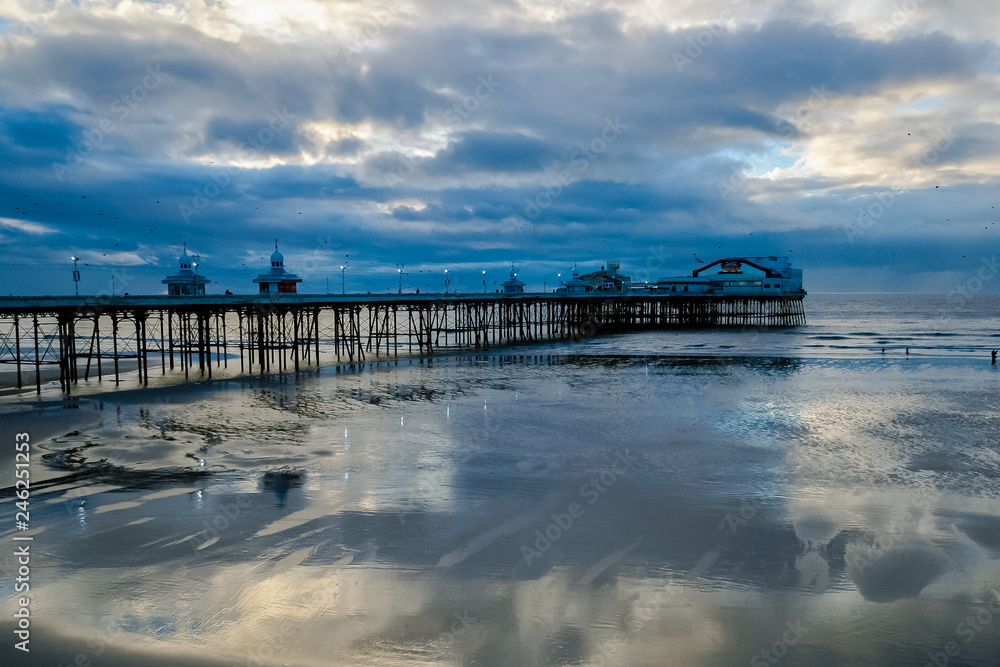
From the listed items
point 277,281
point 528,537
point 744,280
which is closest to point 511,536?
point 528,537

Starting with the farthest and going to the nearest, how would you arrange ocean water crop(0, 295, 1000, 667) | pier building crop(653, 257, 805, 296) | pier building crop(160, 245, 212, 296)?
pier building crop(653, 257, 805, 296)
pier building crop(160, 245, 212, 296)
ocean water crop(0, 295, 1000, 667)

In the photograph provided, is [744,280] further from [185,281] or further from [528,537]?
[528,537]

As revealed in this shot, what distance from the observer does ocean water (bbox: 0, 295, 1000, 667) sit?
712cm

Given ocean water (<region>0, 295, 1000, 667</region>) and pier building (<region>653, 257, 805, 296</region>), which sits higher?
pier building (<region>653, 257, 805, 296</region>)

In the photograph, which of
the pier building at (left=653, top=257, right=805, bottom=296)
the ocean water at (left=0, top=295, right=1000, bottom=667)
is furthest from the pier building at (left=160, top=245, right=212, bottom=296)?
the pier building at (left=653, top=257, right=805, bottom=296)

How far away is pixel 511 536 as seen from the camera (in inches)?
399

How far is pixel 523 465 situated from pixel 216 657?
8.80 m

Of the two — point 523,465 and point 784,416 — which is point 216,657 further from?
point 784,416

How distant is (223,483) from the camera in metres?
13.0

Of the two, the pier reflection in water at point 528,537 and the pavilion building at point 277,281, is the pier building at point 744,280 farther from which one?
the pier reflection in water at point 528,537

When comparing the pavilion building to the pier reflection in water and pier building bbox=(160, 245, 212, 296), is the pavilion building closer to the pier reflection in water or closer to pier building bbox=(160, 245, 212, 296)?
pier building bbox=(160, 245, 212, 296)

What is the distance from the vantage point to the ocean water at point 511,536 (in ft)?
23.4

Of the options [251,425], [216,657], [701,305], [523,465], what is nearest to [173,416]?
[251,425]

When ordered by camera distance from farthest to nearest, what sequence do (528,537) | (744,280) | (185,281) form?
1. (744,280)
2. (185,281)
3. (528,537)
